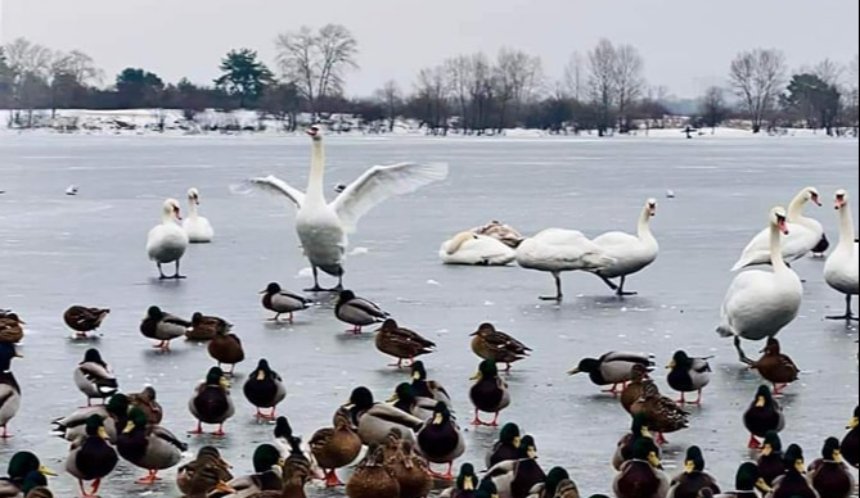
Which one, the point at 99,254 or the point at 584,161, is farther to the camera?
the point at 584,161

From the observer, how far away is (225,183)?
115 feet

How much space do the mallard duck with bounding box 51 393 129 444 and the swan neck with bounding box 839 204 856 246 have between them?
686 centimetres

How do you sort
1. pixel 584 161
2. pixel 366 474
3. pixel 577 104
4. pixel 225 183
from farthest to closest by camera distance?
pixel 577 104, pixel 584 161, pixel 225 183, pixel 366 474

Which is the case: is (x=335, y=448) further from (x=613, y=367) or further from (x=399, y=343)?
(x=399, y=343)

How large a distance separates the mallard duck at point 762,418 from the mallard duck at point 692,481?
1380 millimetres

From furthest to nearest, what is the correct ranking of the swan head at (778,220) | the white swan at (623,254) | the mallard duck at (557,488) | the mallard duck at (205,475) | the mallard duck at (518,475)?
the white swan at (623,254) → the swan head at (778,220) → the mallard duck at (205,475) → the mallard duck at (518,475) → the mallard duck at (557,488)

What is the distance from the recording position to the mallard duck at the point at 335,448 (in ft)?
24.2

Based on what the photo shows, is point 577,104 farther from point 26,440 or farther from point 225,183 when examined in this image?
point 26,440

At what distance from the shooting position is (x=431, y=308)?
540 inches

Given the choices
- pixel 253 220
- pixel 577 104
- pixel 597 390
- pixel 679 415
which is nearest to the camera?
pixel 679 415

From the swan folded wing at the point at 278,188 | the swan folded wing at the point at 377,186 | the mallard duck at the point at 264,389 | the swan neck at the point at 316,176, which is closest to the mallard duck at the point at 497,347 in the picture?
the mallard duck at the point at 264,389

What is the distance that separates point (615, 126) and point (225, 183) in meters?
69.5

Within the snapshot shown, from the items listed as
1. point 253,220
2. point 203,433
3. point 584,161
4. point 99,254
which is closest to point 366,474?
point 203,433

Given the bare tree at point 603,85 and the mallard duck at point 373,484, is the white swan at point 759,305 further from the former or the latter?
the bare tree at point 603,85
